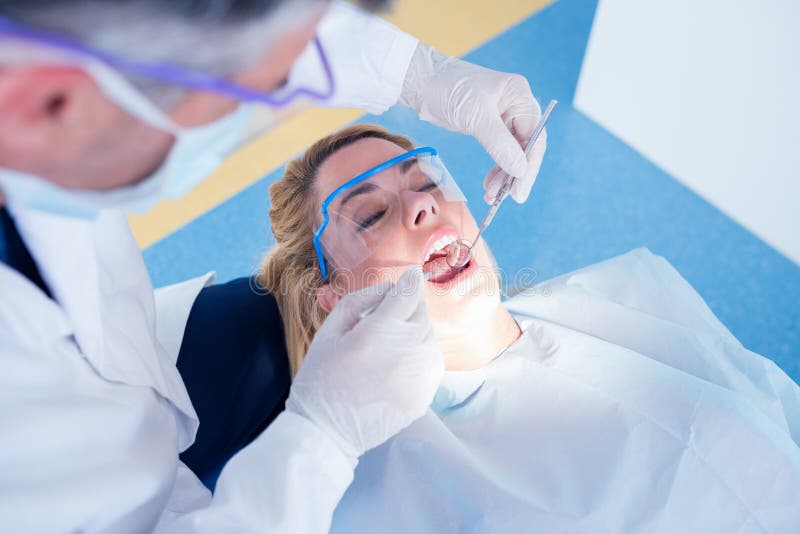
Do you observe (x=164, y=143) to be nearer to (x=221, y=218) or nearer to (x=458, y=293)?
(x=458, y=293)

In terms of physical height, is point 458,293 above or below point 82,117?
below

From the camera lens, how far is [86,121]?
27.5 inches

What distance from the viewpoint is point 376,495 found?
1.45 metres

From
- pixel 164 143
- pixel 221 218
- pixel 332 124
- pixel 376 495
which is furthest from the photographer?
pixel 332 124

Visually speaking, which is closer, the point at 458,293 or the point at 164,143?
the point at 164,143

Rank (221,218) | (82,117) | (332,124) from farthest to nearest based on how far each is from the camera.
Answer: (332,124) → (221,218) → (82,117)

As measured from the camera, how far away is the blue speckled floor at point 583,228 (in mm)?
2203

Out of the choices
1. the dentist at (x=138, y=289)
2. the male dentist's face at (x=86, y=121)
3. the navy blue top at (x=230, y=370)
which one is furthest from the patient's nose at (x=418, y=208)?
the male dentist's face at (x=86, y=121)

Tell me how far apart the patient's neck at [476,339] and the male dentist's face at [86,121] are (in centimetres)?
86

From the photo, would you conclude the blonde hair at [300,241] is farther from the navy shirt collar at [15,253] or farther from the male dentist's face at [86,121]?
the male dentist's face at [86,121]

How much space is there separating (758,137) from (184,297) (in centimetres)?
187

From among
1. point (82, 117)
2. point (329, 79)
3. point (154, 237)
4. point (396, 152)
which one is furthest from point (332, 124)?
point (82, 117)

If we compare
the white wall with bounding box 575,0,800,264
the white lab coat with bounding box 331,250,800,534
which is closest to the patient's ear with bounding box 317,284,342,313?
the white lab coat with bounding box 331,250,800,534

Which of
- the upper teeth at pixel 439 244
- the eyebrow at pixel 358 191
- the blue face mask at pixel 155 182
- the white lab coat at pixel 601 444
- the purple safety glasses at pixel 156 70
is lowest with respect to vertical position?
the white lab coat at pixel 601 444
